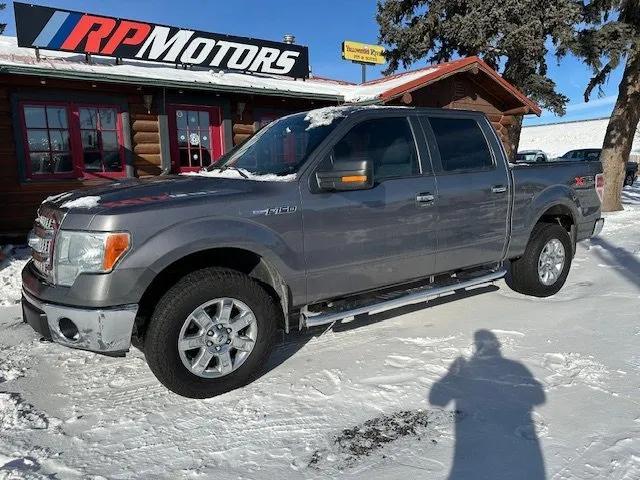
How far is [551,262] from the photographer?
5340 millimetres

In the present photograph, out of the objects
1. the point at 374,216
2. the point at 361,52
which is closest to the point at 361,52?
the point at 361,52

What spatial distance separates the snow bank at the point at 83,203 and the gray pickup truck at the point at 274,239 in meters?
0.02

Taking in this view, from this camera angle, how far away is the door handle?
4.04 metres

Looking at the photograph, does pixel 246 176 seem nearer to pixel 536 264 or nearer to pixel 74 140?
pixel 536 264

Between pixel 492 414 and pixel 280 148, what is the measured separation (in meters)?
2.46

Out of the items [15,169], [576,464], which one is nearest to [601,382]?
[576,464]

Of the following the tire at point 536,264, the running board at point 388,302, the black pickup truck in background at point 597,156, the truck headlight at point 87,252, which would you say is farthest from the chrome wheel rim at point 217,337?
the black pickup truck in background at point 597,156

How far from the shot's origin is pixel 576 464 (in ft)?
8.15

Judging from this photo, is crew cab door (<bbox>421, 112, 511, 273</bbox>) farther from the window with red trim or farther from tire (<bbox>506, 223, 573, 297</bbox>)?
the window with red trim

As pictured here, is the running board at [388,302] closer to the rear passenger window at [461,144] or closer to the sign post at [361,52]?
the rear passenger window at [461,144]

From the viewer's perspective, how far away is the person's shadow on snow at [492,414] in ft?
8.12

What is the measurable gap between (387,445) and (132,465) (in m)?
1.35

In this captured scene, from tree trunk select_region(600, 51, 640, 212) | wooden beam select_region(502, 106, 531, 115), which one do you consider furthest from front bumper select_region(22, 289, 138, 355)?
wooden beam select_region(502, 106, 531, 115)

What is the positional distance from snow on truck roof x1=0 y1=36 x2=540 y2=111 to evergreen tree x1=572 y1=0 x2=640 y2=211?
2348 mm
